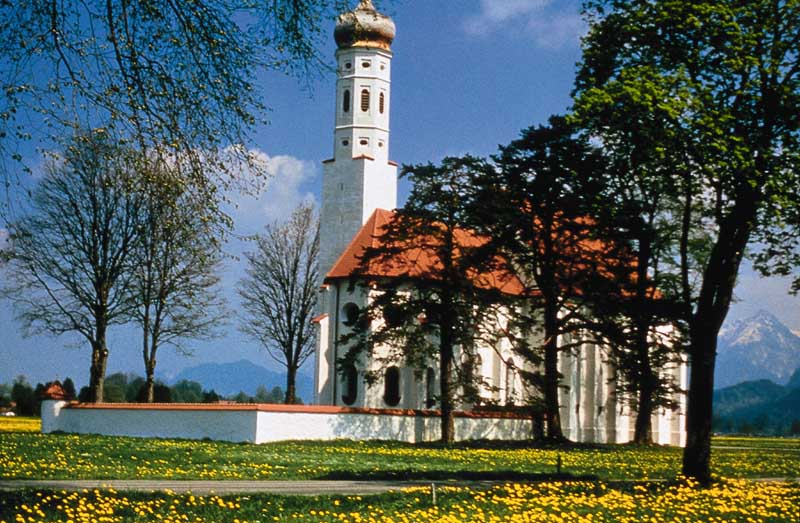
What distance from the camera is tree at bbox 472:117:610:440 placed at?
43.1 meters

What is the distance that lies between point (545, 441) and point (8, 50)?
116 feet

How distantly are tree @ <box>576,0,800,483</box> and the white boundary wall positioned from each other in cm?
2019

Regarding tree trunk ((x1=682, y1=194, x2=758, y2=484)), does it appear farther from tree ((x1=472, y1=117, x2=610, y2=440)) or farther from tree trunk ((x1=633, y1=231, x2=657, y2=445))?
tree ((x1=472, y1=117, x2=610, y2=440))

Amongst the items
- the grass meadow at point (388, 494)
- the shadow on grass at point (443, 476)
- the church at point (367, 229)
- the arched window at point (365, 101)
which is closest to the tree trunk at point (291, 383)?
the church at point (367, 229)

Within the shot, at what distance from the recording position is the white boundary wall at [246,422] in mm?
37438

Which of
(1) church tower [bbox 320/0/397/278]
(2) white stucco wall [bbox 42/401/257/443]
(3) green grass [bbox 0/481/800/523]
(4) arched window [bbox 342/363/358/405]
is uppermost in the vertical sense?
(1) church tower [bbox 320/0/397/278]

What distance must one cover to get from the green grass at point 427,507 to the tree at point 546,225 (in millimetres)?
25421

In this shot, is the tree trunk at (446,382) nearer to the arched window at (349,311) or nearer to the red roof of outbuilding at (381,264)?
the red roof of outbuilding at (381,264)

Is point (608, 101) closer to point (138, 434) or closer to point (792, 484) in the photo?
point (792, 484)

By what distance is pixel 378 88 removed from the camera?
64.4 m

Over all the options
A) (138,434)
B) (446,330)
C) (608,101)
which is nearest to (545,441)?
(446,330)

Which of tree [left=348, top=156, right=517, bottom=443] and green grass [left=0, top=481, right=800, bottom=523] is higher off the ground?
tree [left=348, top=156, right=517, bottom=443]

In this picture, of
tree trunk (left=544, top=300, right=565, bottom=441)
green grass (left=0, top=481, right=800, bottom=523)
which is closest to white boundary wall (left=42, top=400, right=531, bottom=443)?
tree trunk (left=544, top=300, right=565, bottom=441)

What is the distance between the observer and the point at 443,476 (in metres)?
21.7
